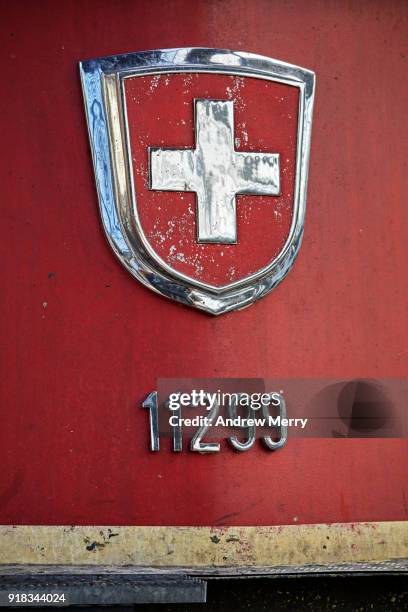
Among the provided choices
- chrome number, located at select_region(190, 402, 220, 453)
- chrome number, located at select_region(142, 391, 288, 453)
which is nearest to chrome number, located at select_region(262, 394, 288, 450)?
chrome number, located at select_region(142, 391, 288, 453)

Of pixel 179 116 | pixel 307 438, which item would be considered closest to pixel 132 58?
pixel 179 116

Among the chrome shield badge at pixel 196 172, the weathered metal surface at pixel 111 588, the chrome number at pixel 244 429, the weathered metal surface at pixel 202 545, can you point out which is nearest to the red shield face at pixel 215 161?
the chrome shield badge at pixel 196 172

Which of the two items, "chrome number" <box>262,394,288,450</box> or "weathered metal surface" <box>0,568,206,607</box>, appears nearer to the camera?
"weathered metal surface" <box>0,568,206,607</box>

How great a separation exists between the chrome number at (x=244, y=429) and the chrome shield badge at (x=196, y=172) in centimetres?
24

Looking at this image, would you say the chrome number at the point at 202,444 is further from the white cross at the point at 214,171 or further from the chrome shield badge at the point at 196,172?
the white cross at the point at 214,171

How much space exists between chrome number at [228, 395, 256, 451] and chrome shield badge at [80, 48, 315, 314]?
24 cm

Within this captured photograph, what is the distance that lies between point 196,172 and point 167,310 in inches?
13.2

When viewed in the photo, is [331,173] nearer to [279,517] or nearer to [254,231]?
[254,231]

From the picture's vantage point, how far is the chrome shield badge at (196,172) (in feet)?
8.24

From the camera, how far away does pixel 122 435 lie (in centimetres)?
247

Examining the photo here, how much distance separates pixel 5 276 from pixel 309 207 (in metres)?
0.76

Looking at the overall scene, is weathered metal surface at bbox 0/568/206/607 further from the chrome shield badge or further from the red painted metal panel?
the chrome shield badge

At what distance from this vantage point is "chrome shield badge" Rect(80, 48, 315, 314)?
251 cm

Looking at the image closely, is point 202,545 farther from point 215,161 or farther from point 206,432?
point 215,161
